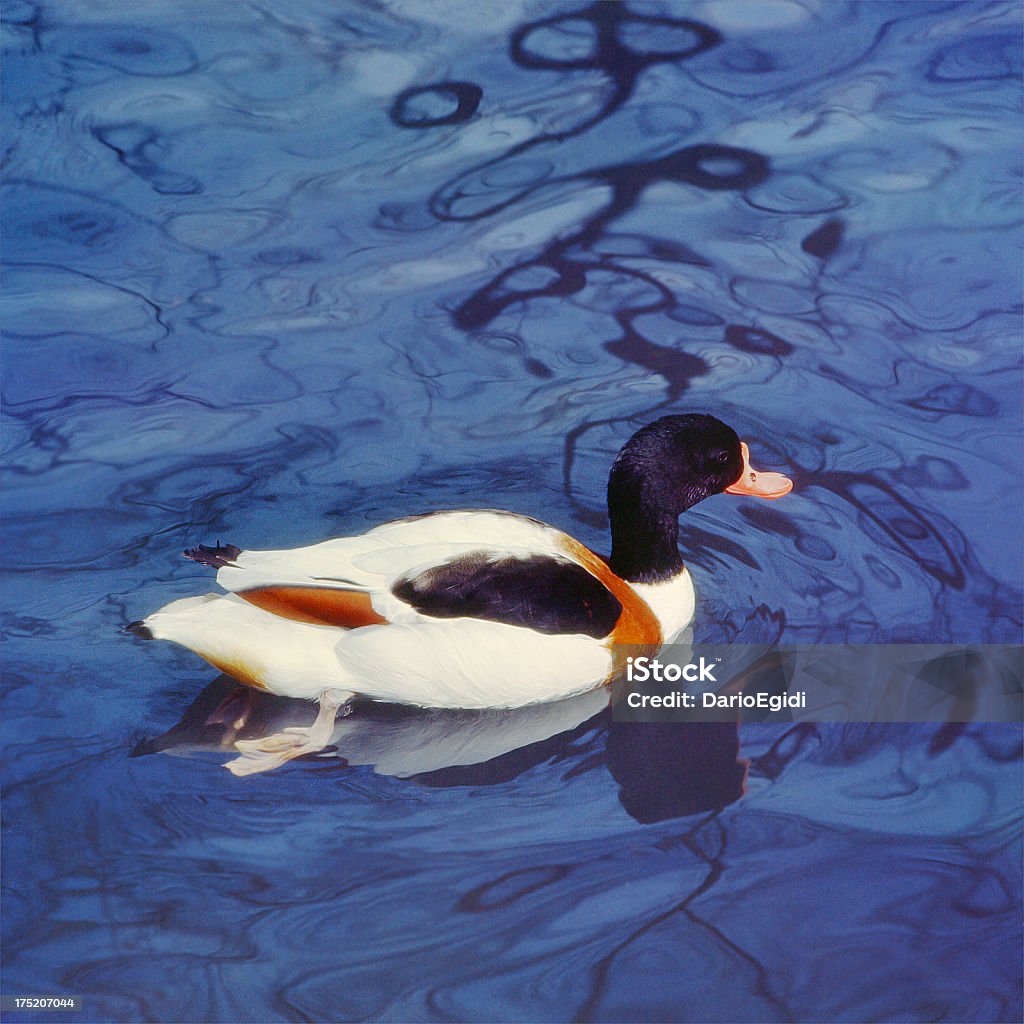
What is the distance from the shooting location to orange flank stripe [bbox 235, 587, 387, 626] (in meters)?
2.36

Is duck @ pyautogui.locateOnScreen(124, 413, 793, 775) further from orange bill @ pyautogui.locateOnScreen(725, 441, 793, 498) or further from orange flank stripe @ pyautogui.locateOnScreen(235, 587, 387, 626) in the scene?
orange bill @ pyautogui.locateOnScreen(725, 441, 793, 498)

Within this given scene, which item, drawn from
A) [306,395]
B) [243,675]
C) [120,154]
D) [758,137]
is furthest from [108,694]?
[758,137]

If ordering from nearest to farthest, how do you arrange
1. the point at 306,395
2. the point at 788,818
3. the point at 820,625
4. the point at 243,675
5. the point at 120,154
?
1. the point at 788,818
2. the point at 243,675
3. the point at 820,625
4. the point at 306,395
5. the point at 120,154

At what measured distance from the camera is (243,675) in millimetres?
2492

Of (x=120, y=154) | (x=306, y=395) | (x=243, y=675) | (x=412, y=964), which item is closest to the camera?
(x=412, y=964)

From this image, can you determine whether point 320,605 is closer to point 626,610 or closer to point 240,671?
point 240,671

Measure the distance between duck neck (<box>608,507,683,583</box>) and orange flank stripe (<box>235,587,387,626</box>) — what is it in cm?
51

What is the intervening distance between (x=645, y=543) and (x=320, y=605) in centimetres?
63

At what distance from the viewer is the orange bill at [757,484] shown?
8.95 ft

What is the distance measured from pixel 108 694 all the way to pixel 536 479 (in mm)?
1027

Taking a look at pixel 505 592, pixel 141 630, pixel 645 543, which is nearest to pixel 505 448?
pixel 645 543

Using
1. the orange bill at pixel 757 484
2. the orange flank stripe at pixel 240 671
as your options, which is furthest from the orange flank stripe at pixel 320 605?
the orange bill at pixel 757 484

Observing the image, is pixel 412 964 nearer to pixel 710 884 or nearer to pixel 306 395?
pixel 710 884

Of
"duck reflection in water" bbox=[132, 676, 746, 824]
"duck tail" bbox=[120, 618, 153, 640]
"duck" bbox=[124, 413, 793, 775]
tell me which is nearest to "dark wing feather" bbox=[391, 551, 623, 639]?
"duck" bbox=[124, 413, 793, 775]
